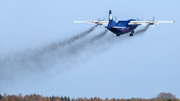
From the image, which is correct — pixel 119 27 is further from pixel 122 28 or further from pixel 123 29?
pixel 123 29

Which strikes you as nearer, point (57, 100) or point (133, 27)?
point (133, 27)

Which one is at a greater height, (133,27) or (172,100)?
(133,27)

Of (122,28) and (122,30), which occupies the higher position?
(122,28)

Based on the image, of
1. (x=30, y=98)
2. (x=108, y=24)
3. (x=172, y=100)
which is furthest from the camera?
(x=172, y=100)

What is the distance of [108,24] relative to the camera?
95.8 metres

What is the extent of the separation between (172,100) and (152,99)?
5.59 m

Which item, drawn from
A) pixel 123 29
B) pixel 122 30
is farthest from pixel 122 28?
pixel 123 29

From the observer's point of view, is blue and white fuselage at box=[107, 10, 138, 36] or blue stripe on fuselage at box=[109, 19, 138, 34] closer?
blue and white fuselage at box=[107, 10, 138, 36]

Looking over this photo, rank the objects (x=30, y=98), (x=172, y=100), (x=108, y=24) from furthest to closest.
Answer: (x=172, y=100)
(x=30, y=98)
(x=108, y=24)

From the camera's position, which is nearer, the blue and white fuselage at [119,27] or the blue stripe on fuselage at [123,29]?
the blue and white fuselage at [119,27]

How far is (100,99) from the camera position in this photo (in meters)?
117

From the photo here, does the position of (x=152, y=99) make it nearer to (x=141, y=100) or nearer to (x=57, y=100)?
(x=141, y=100)

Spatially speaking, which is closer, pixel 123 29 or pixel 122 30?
pixel 122 30

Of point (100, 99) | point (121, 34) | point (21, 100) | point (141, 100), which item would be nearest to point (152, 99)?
point (141, 100)
